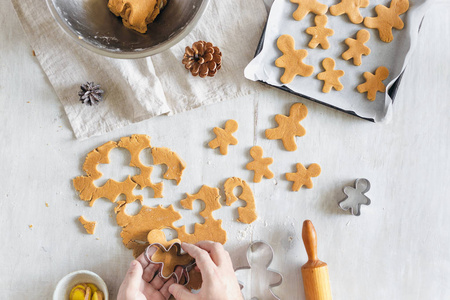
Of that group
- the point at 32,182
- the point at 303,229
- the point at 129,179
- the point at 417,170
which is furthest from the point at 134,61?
the point at 417,170

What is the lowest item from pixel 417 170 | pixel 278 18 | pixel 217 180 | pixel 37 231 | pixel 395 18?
pixel 37 231

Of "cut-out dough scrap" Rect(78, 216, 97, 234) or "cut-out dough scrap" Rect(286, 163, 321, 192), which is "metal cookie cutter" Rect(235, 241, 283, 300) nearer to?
"cut-out dough scrap" Rect(286, 163, 321, 192)

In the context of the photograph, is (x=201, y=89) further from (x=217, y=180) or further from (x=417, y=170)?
(x=417, y=170)

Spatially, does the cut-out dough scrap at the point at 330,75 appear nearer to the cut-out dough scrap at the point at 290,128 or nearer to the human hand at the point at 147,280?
the cut-out dough scrap at the point at 290,128

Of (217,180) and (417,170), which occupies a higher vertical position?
(417,170)

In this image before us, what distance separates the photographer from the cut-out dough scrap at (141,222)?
37.4 inches

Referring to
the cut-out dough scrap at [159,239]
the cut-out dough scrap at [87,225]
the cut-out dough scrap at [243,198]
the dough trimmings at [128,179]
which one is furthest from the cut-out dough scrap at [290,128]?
the cut-out dough scrap at [87,225]

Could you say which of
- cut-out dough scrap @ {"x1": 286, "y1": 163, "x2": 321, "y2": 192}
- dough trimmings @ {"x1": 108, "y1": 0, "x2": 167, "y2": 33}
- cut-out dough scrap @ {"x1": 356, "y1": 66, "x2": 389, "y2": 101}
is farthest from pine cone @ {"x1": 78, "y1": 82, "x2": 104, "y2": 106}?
cut-out dough scrap @ {"x1": 356, "y1": 66, "x2": 389, "y2": 101}

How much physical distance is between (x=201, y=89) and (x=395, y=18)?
1.54 ft

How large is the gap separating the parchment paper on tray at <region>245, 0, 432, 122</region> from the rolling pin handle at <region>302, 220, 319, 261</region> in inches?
11.0

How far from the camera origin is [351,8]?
3.01 feet

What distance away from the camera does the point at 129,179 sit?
0.96 metres

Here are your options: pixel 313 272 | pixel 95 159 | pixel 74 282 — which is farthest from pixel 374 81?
pixel 74 282

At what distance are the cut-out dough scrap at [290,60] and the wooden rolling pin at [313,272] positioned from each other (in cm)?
33
